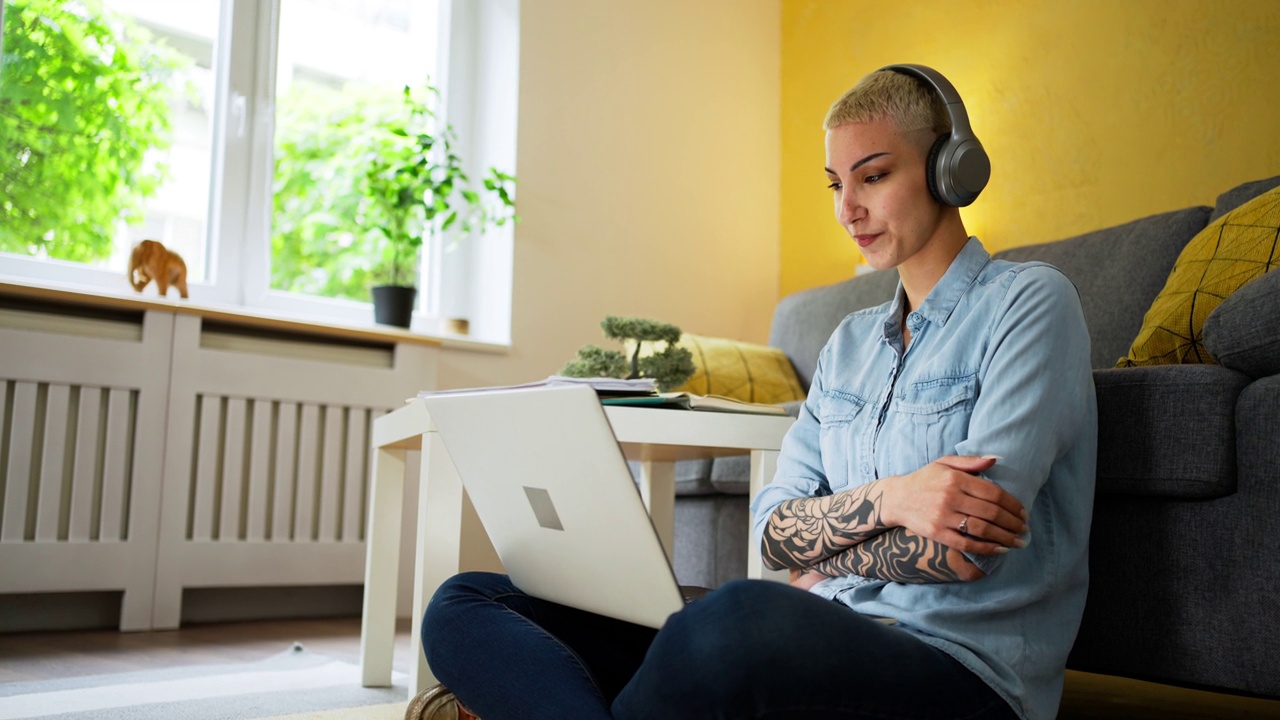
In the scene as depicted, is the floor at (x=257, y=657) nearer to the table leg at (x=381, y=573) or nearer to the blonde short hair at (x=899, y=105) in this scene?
the table leg at (x=381, y=573)

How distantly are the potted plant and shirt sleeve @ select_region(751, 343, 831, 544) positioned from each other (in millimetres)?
1997

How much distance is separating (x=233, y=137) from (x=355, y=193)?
378mm

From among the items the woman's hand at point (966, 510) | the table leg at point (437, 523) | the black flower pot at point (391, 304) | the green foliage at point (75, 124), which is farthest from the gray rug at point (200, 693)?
the green foliage at point (75, 124)

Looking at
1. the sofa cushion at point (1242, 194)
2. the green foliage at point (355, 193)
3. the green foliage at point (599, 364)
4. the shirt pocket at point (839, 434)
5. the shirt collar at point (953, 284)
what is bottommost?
the shirt pocket at point (839, 434)

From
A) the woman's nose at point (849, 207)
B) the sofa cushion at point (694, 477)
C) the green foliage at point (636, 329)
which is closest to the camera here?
the woman's nose at point (849, 207)

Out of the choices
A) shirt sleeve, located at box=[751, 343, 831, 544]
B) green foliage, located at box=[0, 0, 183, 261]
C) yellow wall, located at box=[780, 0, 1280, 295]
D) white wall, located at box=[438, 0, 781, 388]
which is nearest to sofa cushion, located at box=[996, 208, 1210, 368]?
yellow wall, located at box=[780, 0, 1280, 295]

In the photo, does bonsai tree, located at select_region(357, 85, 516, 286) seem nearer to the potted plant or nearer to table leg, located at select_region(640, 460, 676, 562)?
the potted plant

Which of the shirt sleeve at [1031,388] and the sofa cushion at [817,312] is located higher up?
the sofa cushion at [817,312]

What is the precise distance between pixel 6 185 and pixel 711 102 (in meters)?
2.23

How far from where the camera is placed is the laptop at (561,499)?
0.81 meters

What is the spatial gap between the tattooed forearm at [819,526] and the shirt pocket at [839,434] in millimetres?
58

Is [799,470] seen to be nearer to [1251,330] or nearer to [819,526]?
[819,526]

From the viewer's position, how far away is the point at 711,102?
3676 mm

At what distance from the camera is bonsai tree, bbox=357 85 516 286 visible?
3.00 meters
